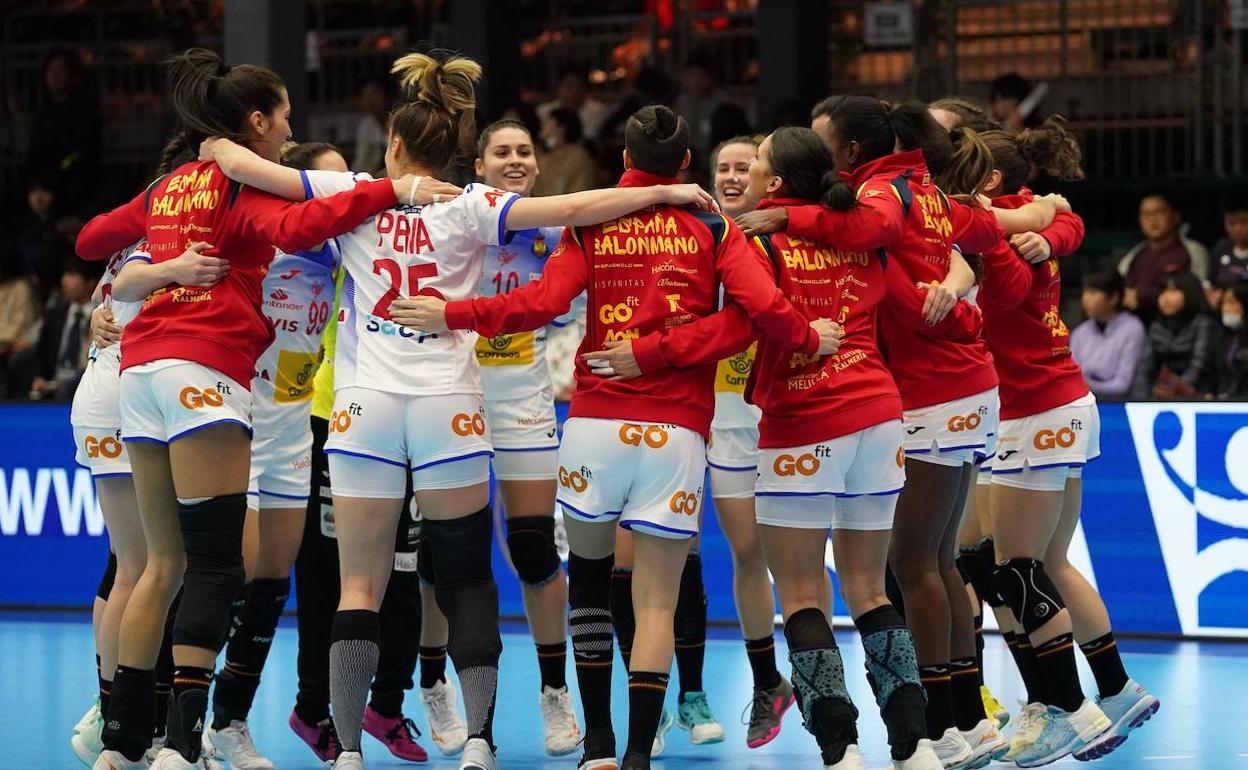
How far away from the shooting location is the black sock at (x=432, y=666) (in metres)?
6.35

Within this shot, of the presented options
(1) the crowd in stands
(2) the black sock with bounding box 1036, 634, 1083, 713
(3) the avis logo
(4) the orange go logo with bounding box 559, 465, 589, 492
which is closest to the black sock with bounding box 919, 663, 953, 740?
(2) the black sock with bounding box 1036, 634, 1083, 713

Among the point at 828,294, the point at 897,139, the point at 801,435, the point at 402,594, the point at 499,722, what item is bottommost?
the point at 499,722

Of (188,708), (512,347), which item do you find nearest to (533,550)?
(512,347)

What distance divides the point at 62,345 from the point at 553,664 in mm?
6474

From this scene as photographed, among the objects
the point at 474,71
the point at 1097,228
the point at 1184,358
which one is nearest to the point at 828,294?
the point at 474,71

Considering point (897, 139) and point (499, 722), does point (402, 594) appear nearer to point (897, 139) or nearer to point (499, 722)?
point (499, 722)

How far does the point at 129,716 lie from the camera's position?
206 inches

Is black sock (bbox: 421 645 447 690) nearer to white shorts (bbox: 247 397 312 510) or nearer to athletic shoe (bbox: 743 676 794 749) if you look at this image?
white shorts (bbox: 247 397 312 510)

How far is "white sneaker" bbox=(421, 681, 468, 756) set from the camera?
20.5 ft

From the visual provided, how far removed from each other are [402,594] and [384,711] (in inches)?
15.5

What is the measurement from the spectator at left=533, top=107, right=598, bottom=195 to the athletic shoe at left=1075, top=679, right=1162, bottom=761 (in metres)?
6.33

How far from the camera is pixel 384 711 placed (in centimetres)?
615

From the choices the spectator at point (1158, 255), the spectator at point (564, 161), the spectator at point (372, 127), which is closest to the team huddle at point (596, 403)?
the spectator at point (1158, 255)

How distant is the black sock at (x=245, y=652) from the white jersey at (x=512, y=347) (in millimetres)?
995
